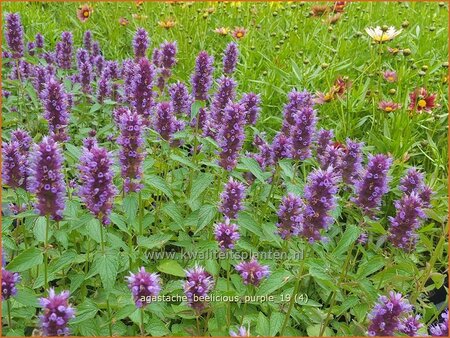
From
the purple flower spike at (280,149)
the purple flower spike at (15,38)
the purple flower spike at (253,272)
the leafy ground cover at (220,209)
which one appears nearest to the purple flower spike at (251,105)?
the leafy ground cover at (220,209)

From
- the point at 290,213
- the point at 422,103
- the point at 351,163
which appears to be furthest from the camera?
the point at 422,103

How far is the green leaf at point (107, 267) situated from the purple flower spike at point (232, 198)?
1.72 feet

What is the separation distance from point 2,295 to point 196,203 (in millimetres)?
1074

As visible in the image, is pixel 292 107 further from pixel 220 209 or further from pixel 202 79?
pixel 220 209

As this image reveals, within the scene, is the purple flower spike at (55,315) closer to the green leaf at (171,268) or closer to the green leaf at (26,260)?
the green leaf at (26,260)

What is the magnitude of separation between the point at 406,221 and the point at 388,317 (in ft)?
1.99

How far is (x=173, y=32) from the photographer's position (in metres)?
6.49

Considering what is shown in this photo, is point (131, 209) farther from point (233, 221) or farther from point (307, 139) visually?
point (307, 139)

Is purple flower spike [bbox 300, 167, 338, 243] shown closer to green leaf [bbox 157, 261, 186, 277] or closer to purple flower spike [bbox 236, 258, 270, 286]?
purple flower spike [bbox 236, 258, 270, 286]

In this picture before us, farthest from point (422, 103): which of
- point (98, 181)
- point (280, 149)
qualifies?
point (98, 181)

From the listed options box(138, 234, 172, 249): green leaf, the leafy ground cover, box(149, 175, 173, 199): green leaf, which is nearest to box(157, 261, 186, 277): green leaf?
the leafy ground cover

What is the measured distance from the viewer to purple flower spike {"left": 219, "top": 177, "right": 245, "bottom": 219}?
2385mm

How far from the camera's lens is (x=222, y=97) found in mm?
2926

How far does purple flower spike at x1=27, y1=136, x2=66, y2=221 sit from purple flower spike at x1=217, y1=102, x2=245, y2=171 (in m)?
0.81
